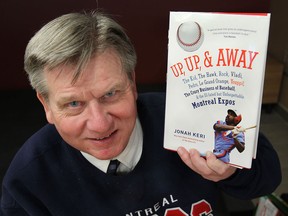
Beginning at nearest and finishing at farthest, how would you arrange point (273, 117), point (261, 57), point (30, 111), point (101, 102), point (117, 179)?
point (261, 57)
point (101, 102)
point (117, 179)
point (30, 111)
point (273, 117)

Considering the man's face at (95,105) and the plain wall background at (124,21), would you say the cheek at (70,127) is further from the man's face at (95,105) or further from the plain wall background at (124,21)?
the plain wall background at (124,21)

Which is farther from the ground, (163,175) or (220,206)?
(163,175)

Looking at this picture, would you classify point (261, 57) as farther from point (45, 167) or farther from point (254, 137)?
point (45, 167)

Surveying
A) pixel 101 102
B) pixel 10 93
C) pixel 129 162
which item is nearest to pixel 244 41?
pixel 101 102

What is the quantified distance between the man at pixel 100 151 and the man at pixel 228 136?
0.03m

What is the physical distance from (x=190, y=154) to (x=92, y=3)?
6.52 ft

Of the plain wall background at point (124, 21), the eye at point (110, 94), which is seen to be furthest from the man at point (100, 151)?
the plain wall background at point (124, 21)

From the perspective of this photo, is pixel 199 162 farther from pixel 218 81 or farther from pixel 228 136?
pixel 218 81

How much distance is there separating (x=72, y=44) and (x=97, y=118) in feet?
0.61

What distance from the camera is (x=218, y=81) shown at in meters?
0.77

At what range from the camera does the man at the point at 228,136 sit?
0.78 metres

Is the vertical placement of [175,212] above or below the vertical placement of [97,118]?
below

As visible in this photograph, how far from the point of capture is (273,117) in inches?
135

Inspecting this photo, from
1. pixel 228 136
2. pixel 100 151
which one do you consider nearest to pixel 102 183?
pixel 100 151
